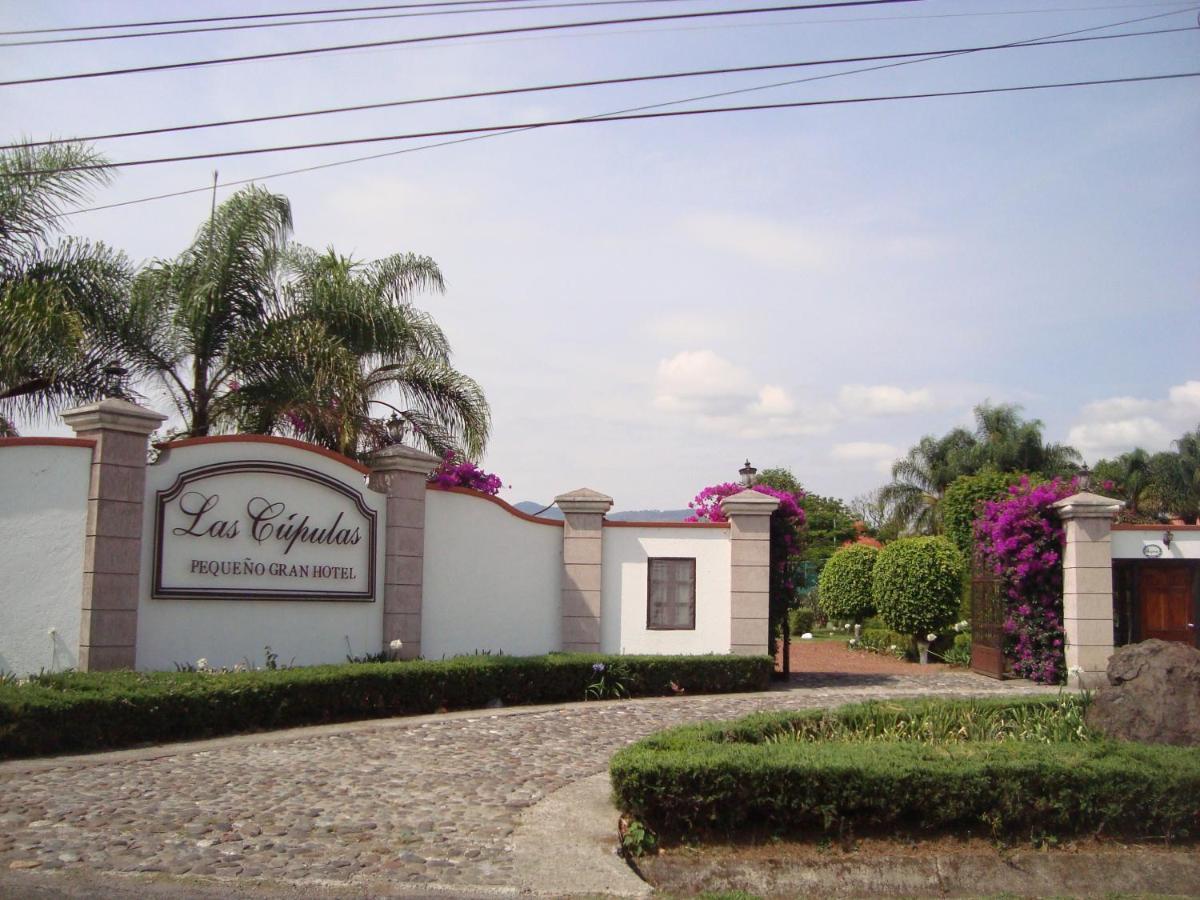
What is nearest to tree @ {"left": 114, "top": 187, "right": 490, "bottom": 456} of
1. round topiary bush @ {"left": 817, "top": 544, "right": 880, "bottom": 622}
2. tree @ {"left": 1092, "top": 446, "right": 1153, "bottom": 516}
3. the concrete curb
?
the concrete curb

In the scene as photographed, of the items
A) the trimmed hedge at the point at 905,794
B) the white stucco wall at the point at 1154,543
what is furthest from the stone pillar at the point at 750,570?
the trimmed hedge at the point at 905,794

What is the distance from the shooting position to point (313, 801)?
8.35 meters

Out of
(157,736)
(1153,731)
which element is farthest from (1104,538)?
(157,736)

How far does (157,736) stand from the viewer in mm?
10828

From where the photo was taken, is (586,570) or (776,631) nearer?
(586,570)

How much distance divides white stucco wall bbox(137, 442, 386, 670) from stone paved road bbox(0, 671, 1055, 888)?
6.90 ft

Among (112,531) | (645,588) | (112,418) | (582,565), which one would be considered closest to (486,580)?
(582,565)

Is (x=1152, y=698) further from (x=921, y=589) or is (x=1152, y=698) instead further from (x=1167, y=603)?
(x=921, y=589)

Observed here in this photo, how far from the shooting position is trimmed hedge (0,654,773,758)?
1010cm

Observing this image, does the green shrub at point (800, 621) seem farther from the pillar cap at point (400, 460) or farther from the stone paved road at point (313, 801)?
the stone paved road at point (313, 801)

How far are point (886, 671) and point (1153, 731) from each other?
1263cm

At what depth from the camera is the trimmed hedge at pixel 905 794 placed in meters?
7.31

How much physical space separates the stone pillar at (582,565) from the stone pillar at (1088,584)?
24.6 feet

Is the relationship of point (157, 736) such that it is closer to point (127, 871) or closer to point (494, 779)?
point (494, 779)
